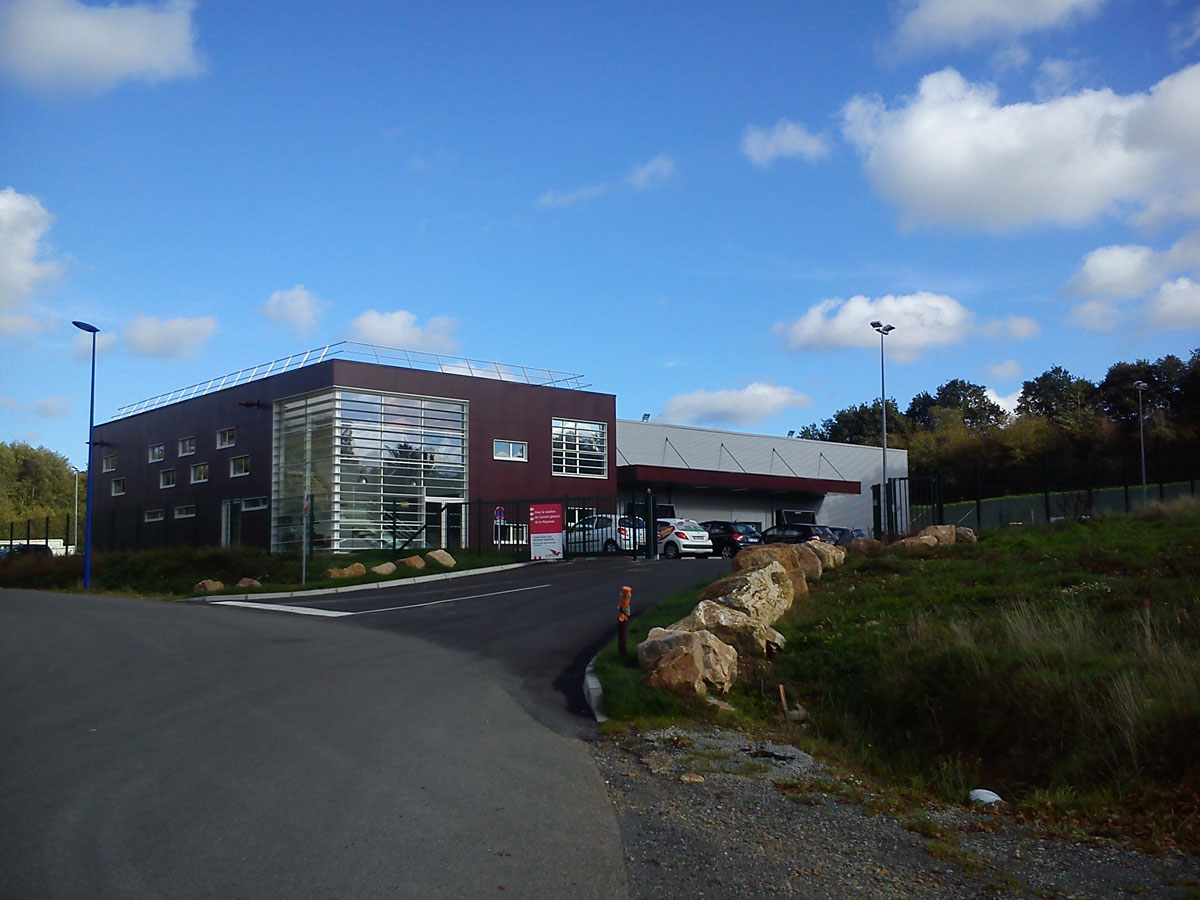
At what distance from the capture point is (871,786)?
25.8 ft

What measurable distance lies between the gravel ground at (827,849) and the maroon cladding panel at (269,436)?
28988 mm

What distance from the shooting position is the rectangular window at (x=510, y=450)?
124ft

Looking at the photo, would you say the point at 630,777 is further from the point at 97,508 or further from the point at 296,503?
the point at 97,508

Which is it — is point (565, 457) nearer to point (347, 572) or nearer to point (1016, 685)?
point (347, 572)

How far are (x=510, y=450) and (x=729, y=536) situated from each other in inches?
384

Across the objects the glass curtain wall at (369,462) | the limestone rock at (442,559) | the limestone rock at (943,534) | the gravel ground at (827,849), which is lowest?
the gravel ground at (827,849)

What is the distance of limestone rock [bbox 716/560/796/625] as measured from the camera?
13.4 m

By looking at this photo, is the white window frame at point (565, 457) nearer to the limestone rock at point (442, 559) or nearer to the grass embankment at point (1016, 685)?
the limestone rock at point (442, 559)

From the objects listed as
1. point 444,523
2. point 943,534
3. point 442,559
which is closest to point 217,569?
point 442,559

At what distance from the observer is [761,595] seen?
13.8 metres

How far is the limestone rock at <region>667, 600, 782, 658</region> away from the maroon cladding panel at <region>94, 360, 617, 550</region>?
24.6 meters

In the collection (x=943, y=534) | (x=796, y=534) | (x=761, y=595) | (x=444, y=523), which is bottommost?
(x=761, y=595)

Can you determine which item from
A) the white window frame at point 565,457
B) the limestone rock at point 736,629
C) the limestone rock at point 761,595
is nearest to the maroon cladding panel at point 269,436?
the white window frame at point 565,457

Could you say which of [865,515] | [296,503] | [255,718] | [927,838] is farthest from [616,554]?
[865,515]
